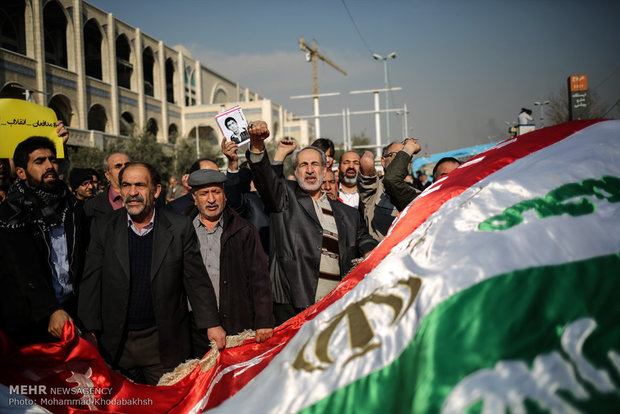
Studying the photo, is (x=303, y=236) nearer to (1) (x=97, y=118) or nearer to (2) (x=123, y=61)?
(1) (x=97, y=118)

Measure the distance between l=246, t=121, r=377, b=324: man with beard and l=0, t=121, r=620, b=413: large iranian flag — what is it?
1194 millimetres

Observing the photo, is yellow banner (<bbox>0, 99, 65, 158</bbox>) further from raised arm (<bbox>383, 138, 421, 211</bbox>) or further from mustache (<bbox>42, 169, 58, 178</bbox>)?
raised arm (<bbox>383, 138, 421, 211</bbox>)

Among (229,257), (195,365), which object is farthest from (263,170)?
(195,365)

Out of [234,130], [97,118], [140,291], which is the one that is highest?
[97,118]

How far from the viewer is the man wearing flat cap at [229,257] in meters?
3.31

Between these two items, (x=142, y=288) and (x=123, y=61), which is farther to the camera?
(x=123, y=61)

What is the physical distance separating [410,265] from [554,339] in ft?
1.84

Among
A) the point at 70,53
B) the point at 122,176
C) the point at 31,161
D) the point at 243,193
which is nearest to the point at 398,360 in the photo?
the point at 122,176

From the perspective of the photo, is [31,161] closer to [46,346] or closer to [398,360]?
[46,346]

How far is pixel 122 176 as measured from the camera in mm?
3154

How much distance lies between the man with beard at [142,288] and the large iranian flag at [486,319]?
2.47 feet

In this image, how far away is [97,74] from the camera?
118ft

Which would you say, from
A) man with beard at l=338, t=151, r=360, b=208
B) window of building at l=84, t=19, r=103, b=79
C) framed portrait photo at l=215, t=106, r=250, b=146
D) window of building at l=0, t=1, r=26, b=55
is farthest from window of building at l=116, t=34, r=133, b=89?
man with beard at l=338, t=151, r=360, b=208

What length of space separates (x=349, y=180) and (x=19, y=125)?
299 cm
